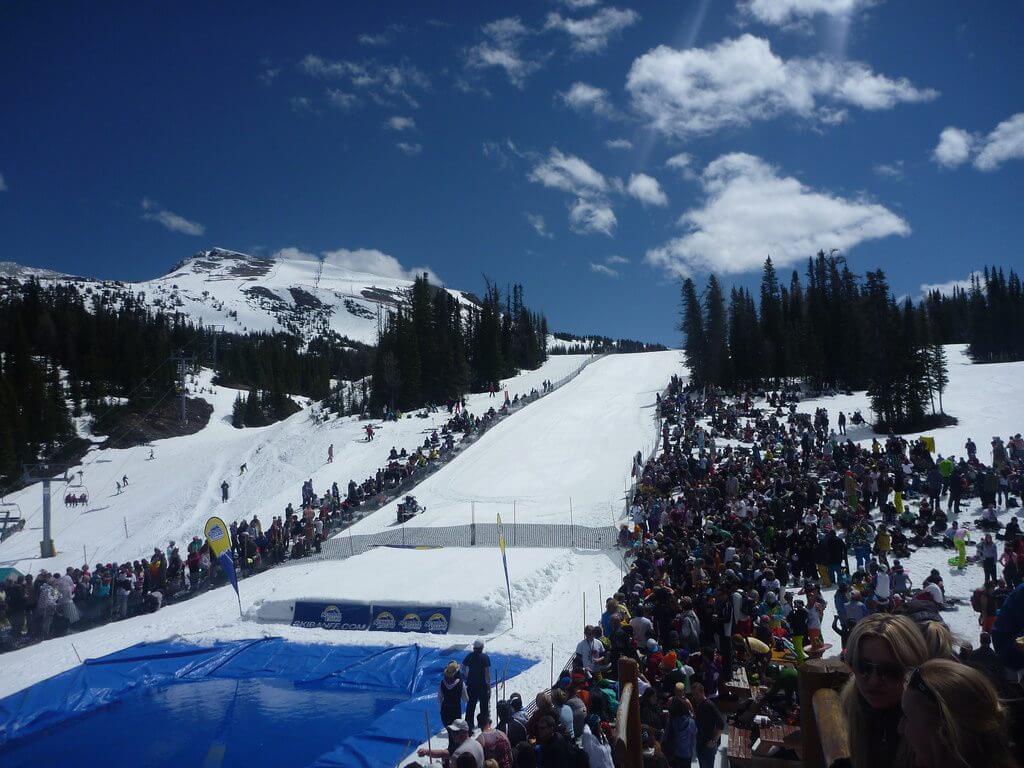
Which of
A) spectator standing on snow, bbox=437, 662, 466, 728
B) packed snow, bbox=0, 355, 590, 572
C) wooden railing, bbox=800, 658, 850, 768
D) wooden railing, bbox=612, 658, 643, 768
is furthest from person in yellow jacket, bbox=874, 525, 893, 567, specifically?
packed snow, bbox=0, 355, 590, 572

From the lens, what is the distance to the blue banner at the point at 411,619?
16.8 m

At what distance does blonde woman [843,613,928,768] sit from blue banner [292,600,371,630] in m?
16.8

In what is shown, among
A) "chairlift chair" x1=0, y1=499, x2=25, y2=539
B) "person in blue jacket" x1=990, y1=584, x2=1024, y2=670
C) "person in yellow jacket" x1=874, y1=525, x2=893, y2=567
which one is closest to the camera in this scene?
"person in blue jacket" x1=990, y1=584, x2=1024, y2=670

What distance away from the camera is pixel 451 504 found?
94.9 feet

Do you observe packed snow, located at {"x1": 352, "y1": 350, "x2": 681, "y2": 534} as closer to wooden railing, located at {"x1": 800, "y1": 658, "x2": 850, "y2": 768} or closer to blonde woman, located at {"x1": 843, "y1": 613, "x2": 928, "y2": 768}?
wooden railing, located at {"x1": 800, "y1": 658, "x2": 850, "y2": 768}

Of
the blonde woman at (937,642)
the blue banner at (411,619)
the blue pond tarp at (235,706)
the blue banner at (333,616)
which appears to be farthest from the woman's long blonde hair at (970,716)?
the blue banner at (333,616)

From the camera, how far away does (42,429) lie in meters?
60.1

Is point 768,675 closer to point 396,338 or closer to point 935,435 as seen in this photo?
point 935,435

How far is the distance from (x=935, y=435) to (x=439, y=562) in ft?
86.4

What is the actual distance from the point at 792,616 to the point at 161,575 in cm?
1945

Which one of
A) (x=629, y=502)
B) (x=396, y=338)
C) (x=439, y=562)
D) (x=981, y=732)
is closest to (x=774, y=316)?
(x=396, y=338)

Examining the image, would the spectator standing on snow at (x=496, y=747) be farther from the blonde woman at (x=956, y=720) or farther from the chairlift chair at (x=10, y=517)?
the chairlift chair at (x=10, y=517)

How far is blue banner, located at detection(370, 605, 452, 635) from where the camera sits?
16750 millimetres

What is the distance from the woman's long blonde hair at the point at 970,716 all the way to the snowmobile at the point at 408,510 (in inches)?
1044
